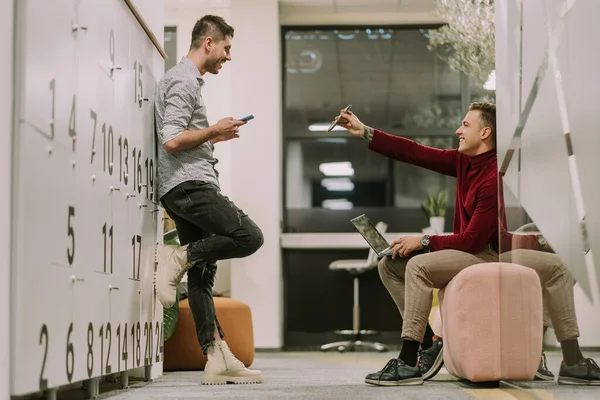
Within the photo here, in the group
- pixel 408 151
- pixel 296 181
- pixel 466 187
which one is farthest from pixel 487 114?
pixel 296 181

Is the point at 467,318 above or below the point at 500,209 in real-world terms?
below

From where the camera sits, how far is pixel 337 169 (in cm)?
870

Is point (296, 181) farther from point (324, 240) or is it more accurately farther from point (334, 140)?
point (324, 240)

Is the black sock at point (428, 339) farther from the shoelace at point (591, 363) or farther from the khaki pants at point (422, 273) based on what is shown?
the shoelace at point (591, 363)

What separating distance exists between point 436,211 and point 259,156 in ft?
5.60

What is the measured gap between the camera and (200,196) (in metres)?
3.51

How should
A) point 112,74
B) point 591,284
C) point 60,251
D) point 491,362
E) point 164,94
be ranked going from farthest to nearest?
1. point 164,94
2. point 491,362
3. point 112,74
4. point 60,251
5. point 591,284

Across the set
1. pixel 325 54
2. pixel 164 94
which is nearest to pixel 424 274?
pixel 164 94

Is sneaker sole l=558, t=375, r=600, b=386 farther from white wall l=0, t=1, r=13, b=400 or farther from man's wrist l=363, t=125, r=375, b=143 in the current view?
man's wrist l=363, t=125, r=375, b=143

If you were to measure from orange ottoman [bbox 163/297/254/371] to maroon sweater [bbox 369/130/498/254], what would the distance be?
1513mm

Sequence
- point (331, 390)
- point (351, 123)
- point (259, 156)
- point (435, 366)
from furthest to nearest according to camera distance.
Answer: point (259, 156)
point (351, 123)
point (435, 366)
point (331, 390)

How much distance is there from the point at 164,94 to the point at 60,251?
152 cm

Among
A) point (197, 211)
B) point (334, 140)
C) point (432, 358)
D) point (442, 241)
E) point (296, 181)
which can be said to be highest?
point (334, 140)

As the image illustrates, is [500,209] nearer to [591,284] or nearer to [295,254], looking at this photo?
[591,284]
